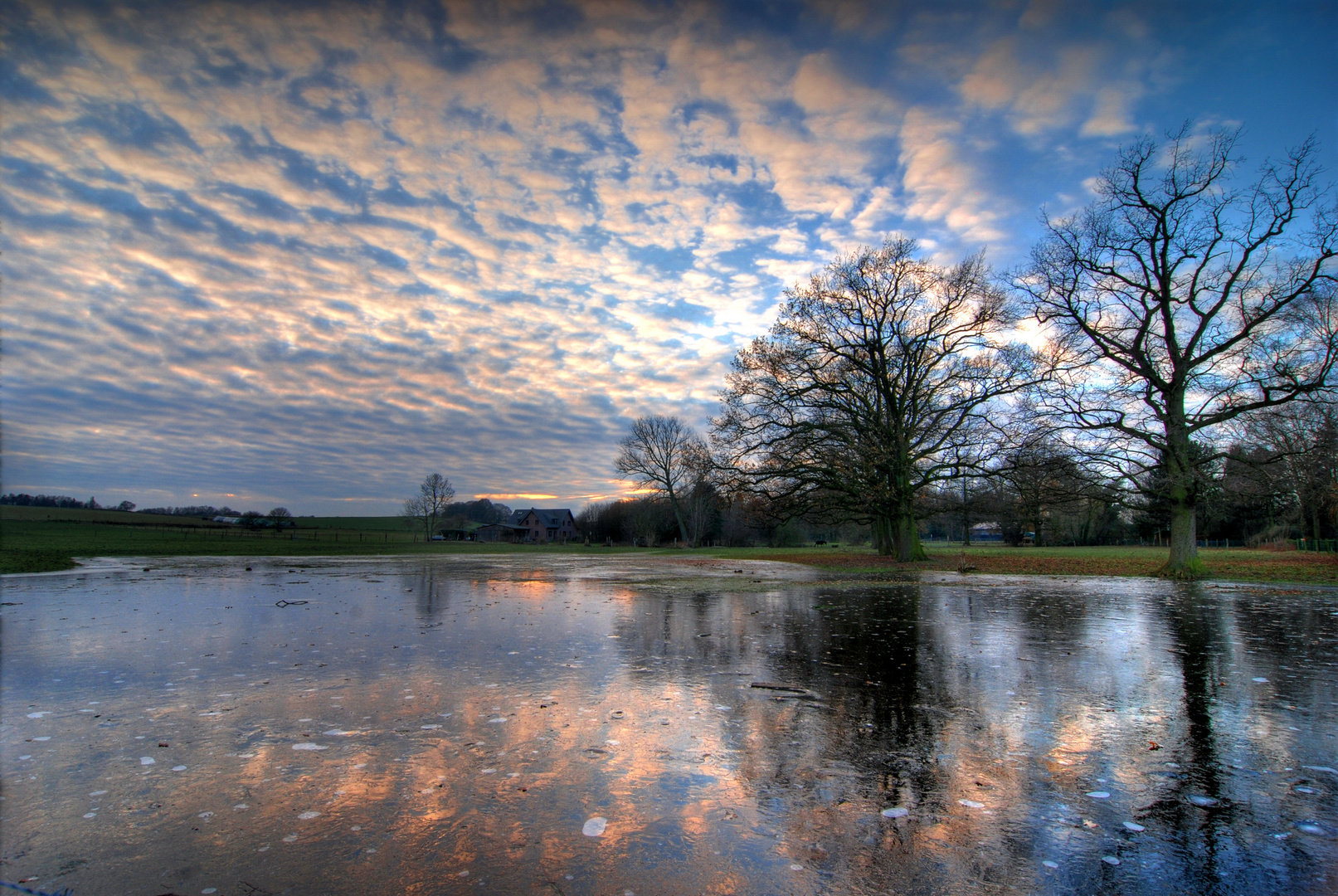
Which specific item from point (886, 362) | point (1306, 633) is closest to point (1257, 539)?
point (886, 362)

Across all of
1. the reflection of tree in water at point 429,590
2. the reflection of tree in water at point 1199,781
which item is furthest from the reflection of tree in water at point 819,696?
the reflection of tree in water at point 429,590

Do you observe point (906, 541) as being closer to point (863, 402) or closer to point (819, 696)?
point (863, 402)

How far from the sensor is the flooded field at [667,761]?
9.63 ft

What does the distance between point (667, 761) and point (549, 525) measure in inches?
4636

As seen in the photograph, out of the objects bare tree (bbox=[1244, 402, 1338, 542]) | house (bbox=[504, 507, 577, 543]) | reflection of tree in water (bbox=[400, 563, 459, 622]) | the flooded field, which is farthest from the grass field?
house (bbox=[504, 507, 577, 543])

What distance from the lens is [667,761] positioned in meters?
4.30

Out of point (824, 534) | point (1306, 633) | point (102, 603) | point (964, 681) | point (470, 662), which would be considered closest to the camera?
point (964, 681)

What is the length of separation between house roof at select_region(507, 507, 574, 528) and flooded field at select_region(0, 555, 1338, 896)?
111 m

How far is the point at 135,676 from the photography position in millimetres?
6621

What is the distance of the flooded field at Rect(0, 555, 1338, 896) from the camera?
294 cm

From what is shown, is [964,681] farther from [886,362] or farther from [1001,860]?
[886,362]

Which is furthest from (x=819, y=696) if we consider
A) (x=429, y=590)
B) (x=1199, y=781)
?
(x=429, y=590)

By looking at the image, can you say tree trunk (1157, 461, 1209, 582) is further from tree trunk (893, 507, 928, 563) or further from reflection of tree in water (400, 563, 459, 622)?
reflection of tree in water (400, 563, 459, 622)

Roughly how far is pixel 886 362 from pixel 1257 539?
4498cm
